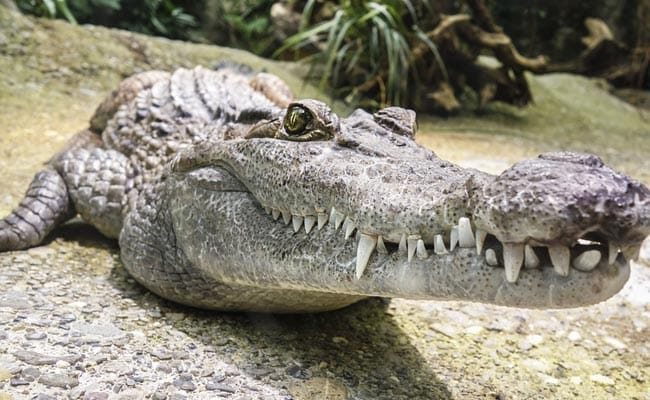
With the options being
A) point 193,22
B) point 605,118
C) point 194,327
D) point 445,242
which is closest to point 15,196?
point 194,327

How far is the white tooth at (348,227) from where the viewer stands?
2104 millimetres

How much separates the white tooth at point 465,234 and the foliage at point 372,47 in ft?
20.8

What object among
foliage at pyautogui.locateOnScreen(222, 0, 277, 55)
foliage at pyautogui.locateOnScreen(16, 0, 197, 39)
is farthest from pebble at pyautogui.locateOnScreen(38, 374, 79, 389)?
foliage at pyautogui.locateOnScreen(222, 0, 277, 55)

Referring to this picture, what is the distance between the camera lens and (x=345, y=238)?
2.15 m

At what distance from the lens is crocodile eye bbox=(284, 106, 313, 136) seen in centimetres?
257

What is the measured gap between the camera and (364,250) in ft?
6.70

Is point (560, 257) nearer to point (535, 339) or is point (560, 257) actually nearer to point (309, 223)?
point (309, 223)

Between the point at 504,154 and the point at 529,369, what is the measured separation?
177 inches

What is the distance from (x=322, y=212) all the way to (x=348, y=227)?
165mm

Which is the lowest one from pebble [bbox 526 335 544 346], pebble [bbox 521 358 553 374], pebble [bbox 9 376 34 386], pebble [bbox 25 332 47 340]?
pebble [bbox 526 335 544 346]

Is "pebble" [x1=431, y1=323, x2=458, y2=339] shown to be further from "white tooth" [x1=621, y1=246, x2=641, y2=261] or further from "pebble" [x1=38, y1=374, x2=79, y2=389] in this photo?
"pebble" [x1=38, y1=374, x2=79, y2=389]

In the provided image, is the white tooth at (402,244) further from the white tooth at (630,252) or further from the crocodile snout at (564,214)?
the white tooth at (630,252)

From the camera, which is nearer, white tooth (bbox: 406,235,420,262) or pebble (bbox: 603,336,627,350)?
white tooth (bbox: 406,235,420,262)

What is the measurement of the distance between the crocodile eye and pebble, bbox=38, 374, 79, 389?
1252 mm
